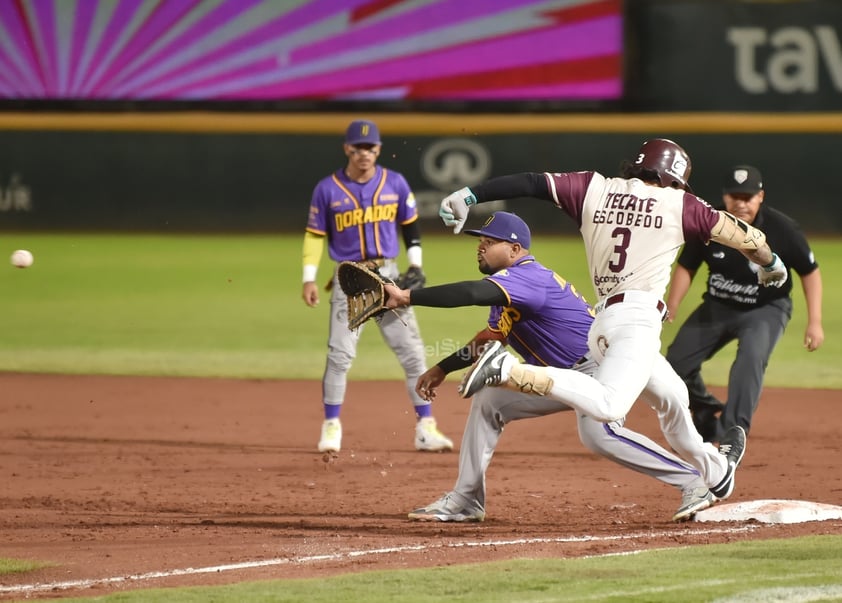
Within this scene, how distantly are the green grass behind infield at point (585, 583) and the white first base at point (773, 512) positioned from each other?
33.2 inches

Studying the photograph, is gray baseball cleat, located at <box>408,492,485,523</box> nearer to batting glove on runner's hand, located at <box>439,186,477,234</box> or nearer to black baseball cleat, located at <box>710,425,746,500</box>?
black baseball cleat, located at <box>710,425,746,500</box>

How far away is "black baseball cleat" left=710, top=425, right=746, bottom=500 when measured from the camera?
6316 millimetres

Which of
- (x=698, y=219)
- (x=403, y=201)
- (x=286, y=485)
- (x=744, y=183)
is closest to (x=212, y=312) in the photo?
(x=403, y=201)

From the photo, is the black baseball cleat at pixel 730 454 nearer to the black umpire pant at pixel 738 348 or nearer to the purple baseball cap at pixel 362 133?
the black umpire pant at pixel 738 348

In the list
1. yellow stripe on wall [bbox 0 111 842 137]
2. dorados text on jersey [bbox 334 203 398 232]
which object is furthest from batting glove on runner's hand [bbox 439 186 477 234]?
yellow stripe on wall [bbox 0 111 842 137]

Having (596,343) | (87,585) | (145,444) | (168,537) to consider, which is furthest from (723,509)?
(145,444)

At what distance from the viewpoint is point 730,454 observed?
22.4 ft

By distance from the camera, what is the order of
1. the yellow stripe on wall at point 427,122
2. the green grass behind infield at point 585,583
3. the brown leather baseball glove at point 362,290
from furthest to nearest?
1. the yellow stripe on wall at point 427,122
2. the brown leather baseball glove at point 362,290
3. the green grass behind infield at point 585,583

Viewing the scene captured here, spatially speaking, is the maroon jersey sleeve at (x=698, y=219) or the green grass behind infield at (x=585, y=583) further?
the maroon jersey sleeve at (x=698, y=219)

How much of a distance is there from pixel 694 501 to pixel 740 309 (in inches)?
77.0

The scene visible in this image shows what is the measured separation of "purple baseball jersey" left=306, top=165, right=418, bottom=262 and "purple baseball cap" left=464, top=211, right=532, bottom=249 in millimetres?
2387

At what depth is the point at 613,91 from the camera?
19.2 meters

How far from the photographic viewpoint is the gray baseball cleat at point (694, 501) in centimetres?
618

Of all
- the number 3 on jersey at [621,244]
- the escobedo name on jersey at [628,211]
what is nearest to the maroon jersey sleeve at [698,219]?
the escobedo name on jersey at [628,211]
